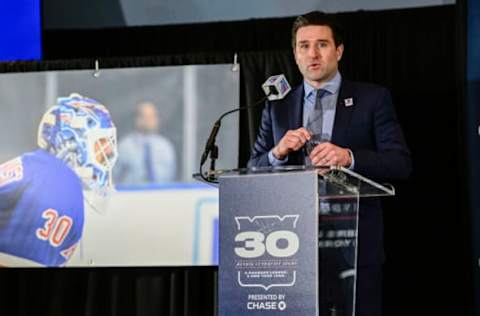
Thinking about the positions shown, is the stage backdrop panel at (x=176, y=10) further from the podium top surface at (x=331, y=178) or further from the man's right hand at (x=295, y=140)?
the podium top surface at (x=331, y=178)

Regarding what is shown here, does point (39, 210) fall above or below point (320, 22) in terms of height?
below

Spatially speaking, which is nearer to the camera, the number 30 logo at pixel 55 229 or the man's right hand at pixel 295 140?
the man's right hand at pixel 295 140

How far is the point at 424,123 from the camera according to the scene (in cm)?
445

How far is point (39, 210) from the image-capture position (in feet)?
14.6

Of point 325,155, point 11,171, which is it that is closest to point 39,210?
point 11,171

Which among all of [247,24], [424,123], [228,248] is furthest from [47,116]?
[228,248]

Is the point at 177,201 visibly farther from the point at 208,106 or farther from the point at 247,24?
the point at 247,24

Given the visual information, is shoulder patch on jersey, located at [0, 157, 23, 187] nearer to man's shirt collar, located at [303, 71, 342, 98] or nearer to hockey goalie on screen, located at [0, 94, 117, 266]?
hockey goalie on screen, located at [0, 94, 117, 266]

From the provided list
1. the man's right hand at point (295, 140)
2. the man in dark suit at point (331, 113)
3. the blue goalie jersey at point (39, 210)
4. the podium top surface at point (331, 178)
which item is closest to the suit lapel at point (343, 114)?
the man in dark suit at point (331, 113)

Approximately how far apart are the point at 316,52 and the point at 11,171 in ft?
5.68

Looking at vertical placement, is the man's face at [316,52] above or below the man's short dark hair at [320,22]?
below

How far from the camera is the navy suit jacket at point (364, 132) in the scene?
316 cm

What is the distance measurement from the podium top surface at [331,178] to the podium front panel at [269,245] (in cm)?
2

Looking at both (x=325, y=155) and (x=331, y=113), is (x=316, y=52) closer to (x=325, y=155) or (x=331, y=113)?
(x=331, y=113)
